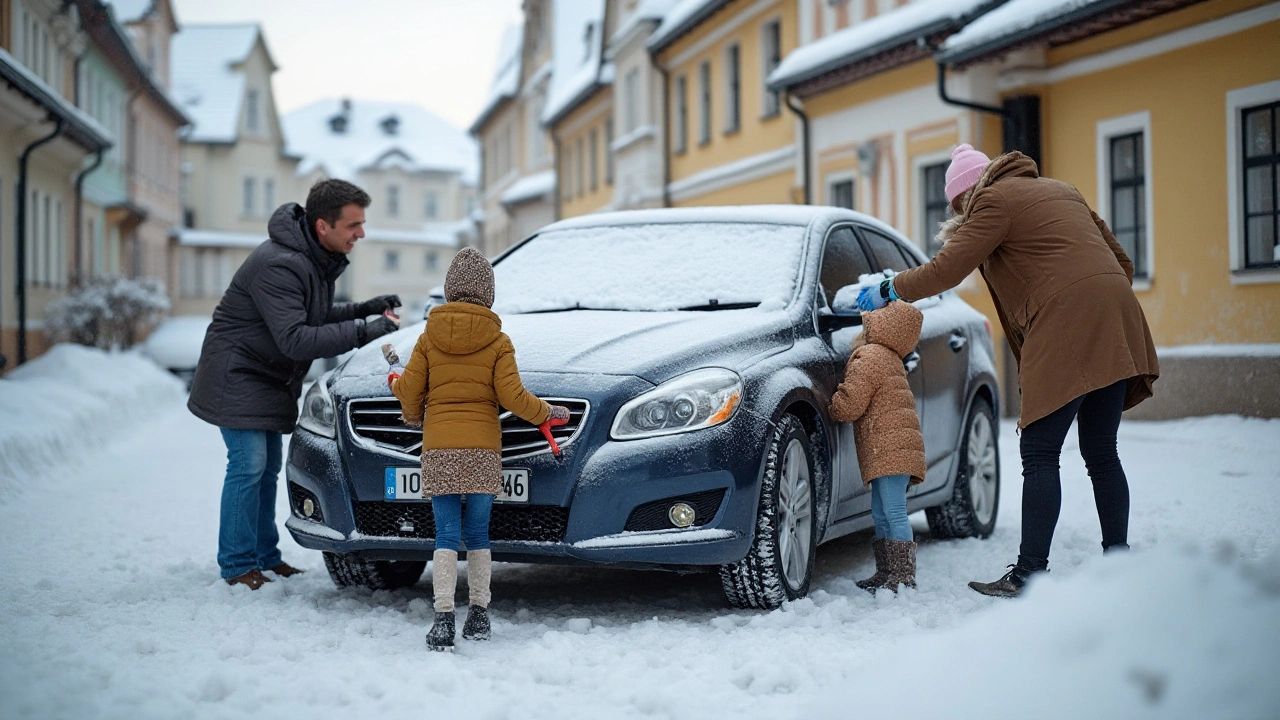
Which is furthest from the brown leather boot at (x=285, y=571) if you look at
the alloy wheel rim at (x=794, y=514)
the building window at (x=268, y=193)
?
the building window at (x=268, y=193)

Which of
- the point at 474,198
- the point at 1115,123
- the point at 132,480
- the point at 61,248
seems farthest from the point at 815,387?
the point at 474,198

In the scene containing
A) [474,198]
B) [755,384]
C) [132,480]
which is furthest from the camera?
[474,198]

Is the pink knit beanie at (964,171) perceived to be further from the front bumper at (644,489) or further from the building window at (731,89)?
the building window at (731,89)

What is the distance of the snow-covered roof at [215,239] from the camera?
201 ft

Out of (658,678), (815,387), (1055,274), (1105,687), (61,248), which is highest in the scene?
(61,248)

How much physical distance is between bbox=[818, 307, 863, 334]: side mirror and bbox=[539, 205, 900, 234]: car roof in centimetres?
58

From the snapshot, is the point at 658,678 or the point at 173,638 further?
the point at 173,638

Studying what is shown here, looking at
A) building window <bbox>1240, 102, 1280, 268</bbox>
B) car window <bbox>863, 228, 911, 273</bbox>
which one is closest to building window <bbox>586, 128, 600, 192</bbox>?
building window <bbox>1240, 102, 1280, 268</bbox>

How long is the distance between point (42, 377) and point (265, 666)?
529 inches

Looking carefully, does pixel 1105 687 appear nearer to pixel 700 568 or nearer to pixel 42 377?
pixel 700 568

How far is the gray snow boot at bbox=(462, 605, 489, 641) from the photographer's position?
5.17 m

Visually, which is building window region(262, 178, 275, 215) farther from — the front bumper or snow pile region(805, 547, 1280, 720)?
snow pile region(805, 547, 1280, 720)

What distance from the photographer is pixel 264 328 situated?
663cm

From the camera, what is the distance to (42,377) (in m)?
16.8
